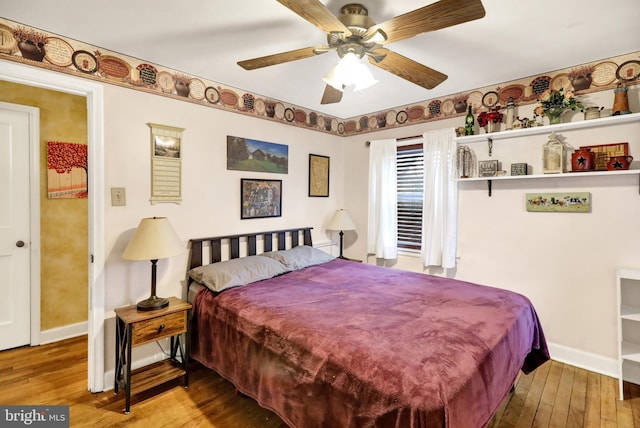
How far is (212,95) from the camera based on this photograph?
2.96 m

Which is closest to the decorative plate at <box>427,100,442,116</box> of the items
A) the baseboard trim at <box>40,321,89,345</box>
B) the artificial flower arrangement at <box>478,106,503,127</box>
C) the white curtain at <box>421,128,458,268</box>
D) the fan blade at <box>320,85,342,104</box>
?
the white curtain at <box>421,128,458,268</box>

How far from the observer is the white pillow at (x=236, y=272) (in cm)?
251

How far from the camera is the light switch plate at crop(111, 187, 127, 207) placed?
94.4 inches

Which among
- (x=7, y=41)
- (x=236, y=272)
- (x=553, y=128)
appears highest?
(x=7, y=41)

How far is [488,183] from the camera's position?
3148 millimetres

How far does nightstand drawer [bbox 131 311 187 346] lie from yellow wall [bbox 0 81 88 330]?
67.0 inches

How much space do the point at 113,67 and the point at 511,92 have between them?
3503 millimetres

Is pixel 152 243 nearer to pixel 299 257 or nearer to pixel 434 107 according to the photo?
pixel 299 257

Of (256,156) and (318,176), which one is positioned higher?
(256,156)

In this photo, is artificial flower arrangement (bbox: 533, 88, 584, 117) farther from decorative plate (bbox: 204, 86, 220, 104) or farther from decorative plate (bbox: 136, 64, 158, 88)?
decorative plate (bbox: 136, 64, 158, 88)

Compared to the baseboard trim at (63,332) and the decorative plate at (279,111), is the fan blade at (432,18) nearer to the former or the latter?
the decorative plate at (279,111)

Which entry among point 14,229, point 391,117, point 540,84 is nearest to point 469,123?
point 540,84

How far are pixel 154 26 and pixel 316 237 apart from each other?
9.11 feet

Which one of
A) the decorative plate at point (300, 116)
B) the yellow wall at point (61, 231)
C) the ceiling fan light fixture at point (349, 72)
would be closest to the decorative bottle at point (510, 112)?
the ceiling fan light fixture at point (349, 72)
